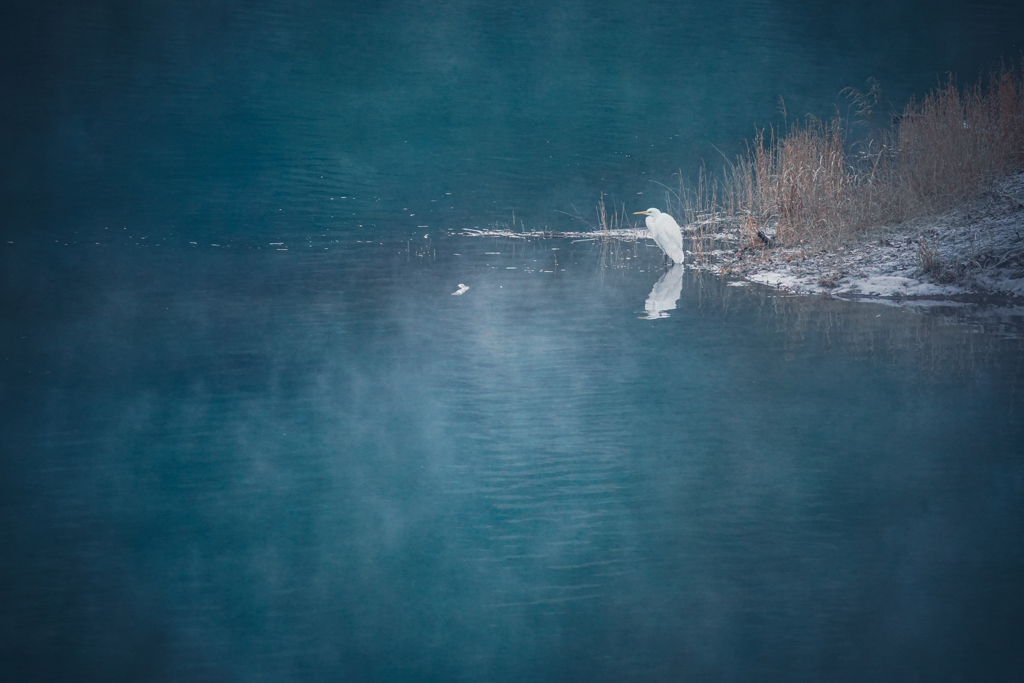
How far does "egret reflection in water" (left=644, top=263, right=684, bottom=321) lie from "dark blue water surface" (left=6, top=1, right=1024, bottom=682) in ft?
0.07

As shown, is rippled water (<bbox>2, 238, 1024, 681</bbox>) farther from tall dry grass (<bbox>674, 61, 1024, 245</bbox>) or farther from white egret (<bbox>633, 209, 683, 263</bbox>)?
tall dry grass (<bbox>674, 61, 1024, 245</bbox>)

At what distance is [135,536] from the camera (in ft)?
5.71

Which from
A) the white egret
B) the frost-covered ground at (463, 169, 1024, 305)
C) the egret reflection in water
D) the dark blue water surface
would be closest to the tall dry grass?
the frost-covered ground at (463, 169, 1024, 305)

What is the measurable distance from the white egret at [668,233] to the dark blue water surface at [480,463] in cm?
14

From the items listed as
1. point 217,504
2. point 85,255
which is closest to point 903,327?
point 217,504

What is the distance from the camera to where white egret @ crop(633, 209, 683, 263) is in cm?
394

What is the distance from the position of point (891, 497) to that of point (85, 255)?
4276 millimetres

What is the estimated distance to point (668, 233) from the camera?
155 inches

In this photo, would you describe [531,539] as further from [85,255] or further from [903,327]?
[85,255]

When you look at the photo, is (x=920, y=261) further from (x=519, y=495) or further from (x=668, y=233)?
(x=519, y=495)

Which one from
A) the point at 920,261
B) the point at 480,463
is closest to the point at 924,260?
the point at 920,261

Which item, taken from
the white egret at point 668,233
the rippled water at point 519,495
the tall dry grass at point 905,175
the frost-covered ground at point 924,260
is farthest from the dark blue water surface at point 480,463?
the tall dry grass at point 905,175

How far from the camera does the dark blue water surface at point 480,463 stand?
4.67 feet

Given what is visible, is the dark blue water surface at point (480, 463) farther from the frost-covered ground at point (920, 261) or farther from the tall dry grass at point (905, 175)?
the tall dry grass at point (905, 175)
